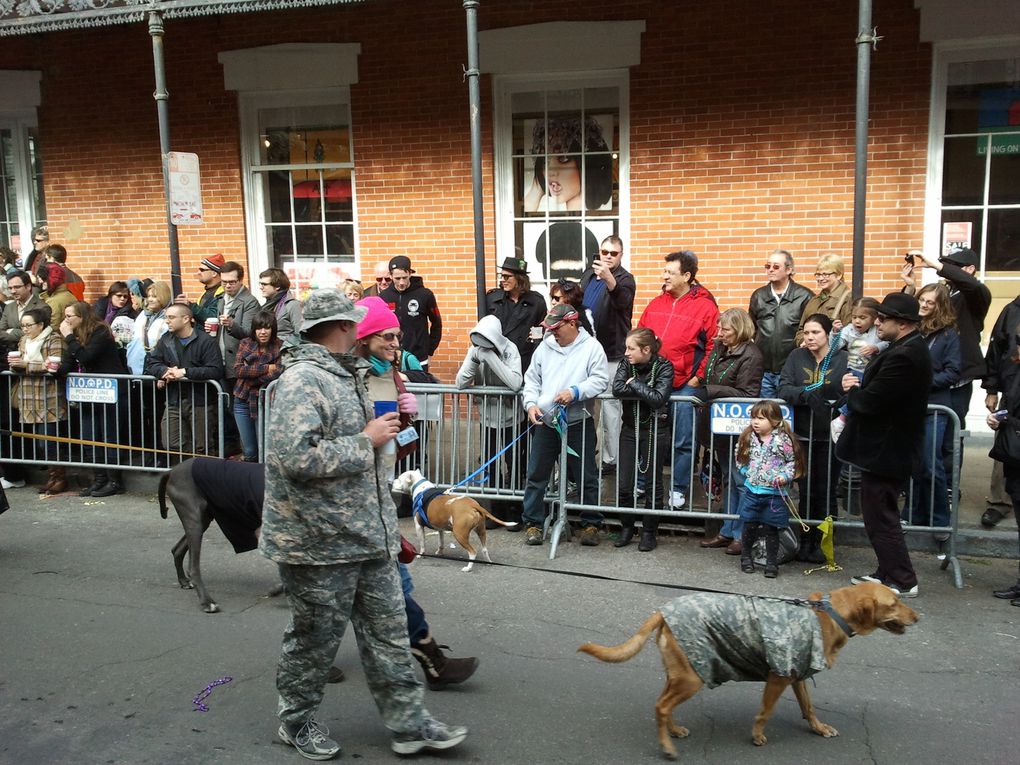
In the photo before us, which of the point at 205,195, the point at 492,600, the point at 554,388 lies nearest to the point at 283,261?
the point at 205,195

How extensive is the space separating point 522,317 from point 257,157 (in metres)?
4.98

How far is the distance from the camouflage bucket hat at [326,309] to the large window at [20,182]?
35.0 ft

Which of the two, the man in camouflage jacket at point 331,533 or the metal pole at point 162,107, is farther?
the metal pole at point 162,107

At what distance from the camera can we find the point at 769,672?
4.09 m

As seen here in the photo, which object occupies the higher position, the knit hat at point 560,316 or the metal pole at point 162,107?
the metal pole at point 162,107

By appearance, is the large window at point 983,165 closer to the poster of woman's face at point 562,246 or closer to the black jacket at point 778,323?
the black jacket at point 778,323

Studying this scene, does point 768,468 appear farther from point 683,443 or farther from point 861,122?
point 861,122

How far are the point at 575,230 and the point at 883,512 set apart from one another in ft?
18.5

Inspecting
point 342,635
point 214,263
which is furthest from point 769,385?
point 214,263

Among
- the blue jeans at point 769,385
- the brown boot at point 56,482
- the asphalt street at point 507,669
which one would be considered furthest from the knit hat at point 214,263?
the blue jeans at point 769,385

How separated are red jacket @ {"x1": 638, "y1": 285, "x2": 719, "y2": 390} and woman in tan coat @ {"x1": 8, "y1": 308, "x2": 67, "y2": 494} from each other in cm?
525

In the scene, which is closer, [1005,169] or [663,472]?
[663,472]

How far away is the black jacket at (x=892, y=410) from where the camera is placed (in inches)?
221

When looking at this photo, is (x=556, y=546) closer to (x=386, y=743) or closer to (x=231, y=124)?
(x=386, y=743)
